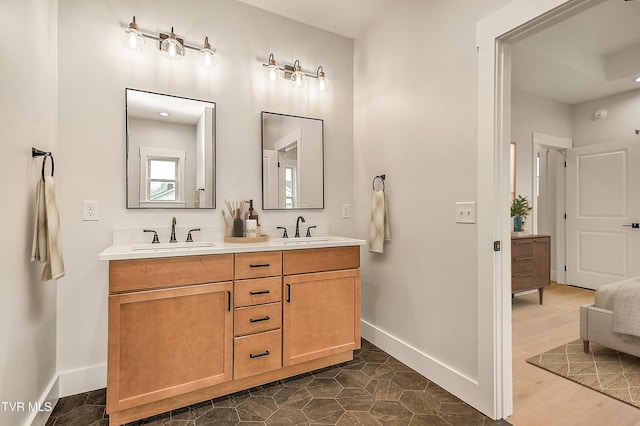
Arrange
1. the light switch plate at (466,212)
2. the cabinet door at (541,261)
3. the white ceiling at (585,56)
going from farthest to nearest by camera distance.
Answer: the cabinet door at (541,261), the white ceiling at (585,56), the light switch plate at (466,212)

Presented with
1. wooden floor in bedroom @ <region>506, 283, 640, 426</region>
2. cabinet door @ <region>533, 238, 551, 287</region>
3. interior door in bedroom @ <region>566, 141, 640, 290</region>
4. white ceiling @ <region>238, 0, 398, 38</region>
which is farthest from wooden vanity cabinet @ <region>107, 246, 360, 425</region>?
interior door in bedroom @ <region>566, 141, 640, 290</region>

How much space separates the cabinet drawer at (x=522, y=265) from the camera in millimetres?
3631

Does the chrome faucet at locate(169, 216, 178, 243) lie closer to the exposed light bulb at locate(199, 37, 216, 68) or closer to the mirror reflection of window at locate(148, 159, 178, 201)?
the mirror reflection of window at locate(148, 159, 178, 201)

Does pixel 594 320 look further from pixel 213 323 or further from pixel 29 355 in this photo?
pixel 29 355

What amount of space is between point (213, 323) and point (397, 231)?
148cm

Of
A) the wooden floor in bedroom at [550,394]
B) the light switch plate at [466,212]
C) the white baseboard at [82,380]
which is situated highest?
the light switch plate at [466,212]

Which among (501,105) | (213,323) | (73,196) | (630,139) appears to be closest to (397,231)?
(501,105)

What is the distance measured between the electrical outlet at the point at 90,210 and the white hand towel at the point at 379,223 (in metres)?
1.94

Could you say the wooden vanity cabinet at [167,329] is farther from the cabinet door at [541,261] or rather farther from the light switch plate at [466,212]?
the cabinet door at [541,261]

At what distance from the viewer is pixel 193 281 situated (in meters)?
1.78

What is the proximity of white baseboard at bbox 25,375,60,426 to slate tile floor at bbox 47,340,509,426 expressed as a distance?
43mm

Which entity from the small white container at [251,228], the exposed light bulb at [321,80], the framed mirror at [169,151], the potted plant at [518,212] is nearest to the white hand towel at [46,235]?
the framed mirror at [169,151]

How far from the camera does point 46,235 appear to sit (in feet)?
5.10

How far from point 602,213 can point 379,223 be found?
12.7ft
